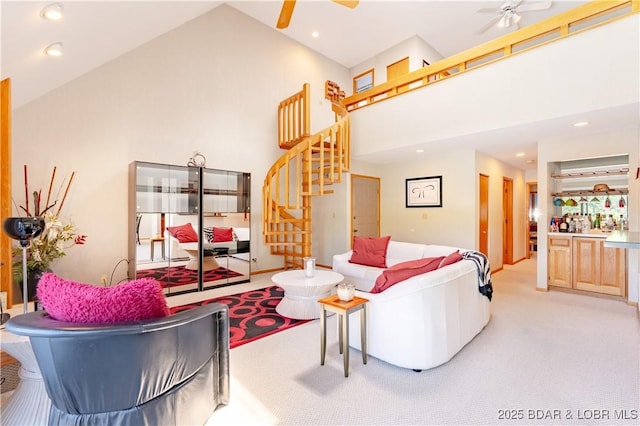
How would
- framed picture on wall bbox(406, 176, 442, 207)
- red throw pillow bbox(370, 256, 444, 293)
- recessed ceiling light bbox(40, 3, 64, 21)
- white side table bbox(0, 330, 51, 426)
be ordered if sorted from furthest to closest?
framed picture on wall bbox(406, 176, 442, 207) → red throw pillow bbox(370, 256, 444, 293) → recessed ceiling light bbox(40, 3, 64, 21) → white side table bbox(0, 330, 51, 426)

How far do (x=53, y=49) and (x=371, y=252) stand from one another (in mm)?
4268

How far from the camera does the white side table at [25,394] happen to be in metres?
1.65

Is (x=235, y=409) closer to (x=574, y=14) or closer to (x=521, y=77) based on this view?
(x=521, y=77)

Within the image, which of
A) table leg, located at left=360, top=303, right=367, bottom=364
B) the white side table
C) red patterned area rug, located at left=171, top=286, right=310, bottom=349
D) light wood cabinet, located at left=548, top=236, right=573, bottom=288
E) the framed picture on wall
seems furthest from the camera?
the framed picture on wall

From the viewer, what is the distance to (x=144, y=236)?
4055mm

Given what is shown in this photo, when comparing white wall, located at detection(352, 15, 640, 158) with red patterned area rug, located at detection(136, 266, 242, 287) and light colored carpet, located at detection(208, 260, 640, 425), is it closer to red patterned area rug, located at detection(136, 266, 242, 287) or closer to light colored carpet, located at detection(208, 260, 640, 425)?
light colored carpet, located at detection(208, 260, 640, 425)

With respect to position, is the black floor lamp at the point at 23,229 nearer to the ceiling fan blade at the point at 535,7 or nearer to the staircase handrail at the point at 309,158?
the staircase handrail at the point at 309,158

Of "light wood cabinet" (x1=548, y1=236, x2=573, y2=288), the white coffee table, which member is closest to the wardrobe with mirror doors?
the white coffee table

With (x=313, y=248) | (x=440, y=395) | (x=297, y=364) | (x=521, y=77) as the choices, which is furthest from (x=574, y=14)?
(x=313, y=248)

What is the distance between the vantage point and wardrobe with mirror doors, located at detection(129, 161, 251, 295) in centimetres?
406

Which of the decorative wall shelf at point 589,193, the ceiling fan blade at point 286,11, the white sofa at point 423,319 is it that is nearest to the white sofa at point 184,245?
the white sofa at point 423,319

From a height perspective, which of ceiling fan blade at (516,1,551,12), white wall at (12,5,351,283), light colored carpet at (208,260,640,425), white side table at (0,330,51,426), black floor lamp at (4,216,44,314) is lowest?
light colored carpet at (208,260,640,425)

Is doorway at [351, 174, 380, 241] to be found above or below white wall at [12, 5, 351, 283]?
below

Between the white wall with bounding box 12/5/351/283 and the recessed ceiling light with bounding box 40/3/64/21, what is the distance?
1951 millimetres
